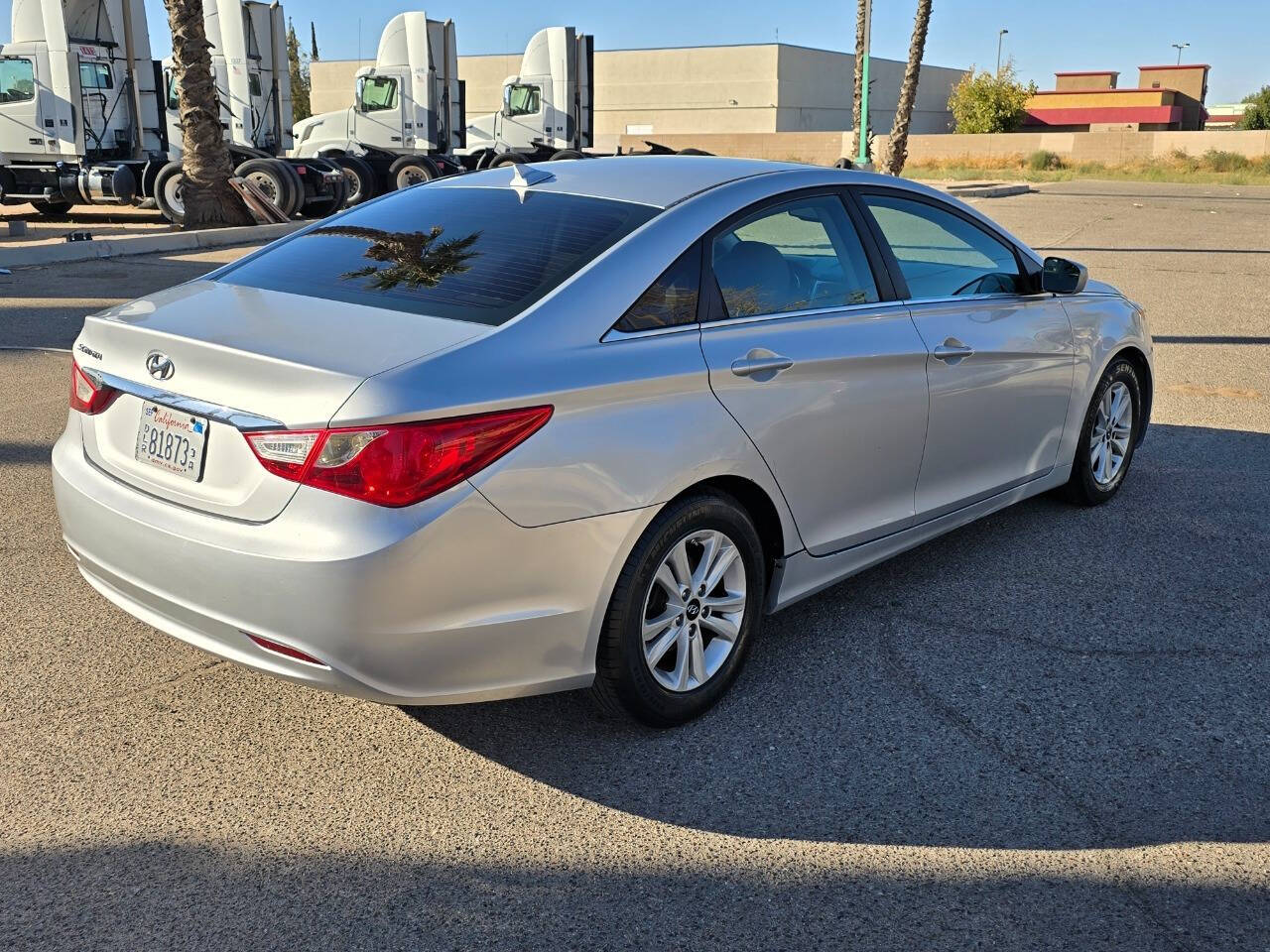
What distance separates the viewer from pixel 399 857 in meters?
3.01

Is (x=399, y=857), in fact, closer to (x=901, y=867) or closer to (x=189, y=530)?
(x=189, y=530)

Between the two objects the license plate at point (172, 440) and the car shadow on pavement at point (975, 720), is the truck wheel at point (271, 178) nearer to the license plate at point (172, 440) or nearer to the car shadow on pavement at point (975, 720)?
the car shadow on pavement at point (975, 720)

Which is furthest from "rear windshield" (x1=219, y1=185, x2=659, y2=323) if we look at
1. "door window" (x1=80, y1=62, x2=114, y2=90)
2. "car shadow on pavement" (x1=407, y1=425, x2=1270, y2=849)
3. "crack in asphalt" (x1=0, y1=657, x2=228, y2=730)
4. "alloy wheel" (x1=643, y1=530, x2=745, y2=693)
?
"door window" (x1=80, y1=62, x2=114, y2=90)

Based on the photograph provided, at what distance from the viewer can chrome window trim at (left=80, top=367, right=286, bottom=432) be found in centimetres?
298

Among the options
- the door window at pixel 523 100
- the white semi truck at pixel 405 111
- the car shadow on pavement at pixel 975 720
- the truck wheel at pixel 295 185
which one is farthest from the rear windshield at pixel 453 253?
the door window at pixel 523 100

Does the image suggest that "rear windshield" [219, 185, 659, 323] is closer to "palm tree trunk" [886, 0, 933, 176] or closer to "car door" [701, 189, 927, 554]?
"car door" [701, 189, 927, 554]

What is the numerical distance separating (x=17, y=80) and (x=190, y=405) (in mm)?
22680

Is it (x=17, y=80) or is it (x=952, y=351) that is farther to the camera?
(x=17, y=80)

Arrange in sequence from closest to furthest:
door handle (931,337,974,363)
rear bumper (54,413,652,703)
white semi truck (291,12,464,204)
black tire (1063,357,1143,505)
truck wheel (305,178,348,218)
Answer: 1. rear bumper (54,413,652,703)
2. door handle (931,337,974,363)
3. black tire (1063,357,1143,505)
4. truck wheel (305,178,348,218)
5. white semi truck (291,12,464,204)

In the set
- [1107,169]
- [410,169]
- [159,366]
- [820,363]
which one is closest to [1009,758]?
[820,363]

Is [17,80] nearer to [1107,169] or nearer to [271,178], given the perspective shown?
[271,178]

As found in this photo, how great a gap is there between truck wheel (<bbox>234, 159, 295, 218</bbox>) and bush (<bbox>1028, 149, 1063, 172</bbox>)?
42.5 meters

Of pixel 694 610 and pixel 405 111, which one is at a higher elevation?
pixel 405 111

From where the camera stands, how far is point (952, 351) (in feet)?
14.6
